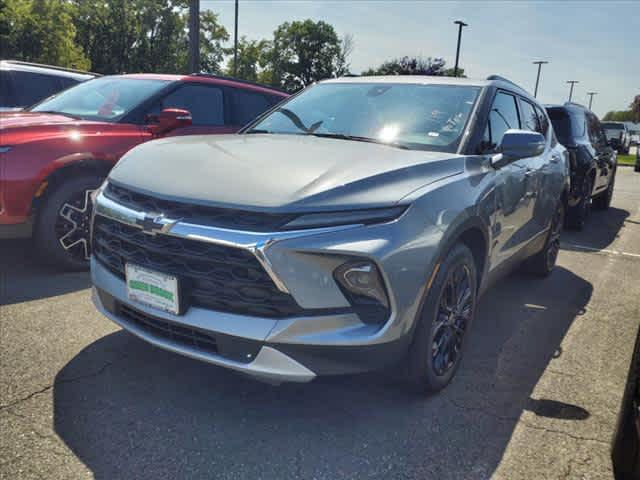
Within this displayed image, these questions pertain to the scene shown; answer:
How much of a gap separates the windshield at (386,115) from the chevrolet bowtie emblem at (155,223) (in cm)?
136

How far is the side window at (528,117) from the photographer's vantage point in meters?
4.33

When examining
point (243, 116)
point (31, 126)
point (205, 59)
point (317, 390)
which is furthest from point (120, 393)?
point (205, 59)

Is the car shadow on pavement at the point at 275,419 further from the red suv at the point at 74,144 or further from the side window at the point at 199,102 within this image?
the side window at the point at 199,102

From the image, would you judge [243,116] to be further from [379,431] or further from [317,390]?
[379,431]

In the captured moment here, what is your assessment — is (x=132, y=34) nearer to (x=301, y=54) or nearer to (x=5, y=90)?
(x=301, y=54)

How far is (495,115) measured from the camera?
3564mm

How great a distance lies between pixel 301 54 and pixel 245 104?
69381 mm

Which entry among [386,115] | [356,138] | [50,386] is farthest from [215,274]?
[386,115]

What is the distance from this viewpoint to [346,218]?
2.25m

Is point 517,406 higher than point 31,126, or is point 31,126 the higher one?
point 31,126

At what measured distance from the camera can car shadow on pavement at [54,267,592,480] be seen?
223cm

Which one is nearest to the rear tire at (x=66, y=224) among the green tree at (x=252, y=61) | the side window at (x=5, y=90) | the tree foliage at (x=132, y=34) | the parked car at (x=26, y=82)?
the parked car at (x=26, y=82)

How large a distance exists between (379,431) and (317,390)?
45 cm

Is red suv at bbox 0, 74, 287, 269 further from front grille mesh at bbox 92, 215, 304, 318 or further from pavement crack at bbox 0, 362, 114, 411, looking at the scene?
front grille mesh at bbox 92, 215, 304, 318
